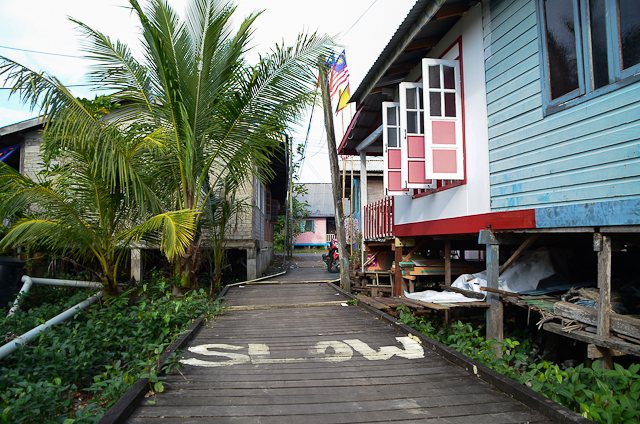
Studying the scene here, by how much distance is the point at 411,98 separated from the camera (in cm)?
723

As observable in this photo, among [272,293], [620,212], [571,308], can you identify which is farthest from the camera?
[272,293]

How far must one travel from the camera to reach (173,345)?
14.2 feet

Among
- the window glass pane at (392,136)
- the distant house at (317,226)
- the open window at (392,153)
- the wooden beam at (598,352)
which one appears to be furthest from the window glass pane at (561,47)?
the distant house at (317,226)

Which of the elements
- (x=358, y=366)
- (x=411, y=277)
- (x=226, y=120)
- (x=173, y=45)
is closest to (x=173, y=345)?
(x=358, y=366)

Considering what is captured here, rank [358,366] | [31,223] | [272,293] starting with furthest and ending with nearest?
[272,293] < [31,223] < [358,366]

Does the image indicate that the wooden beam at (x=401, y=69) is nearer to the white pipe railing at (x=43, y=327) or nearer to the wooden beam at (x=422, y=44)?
the wooden beam at (x=422, y=44)

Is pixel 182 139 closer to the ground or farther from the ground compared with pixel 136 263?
farther from the ground

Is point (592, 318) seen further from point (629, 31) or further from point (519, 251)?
point (629, 31)

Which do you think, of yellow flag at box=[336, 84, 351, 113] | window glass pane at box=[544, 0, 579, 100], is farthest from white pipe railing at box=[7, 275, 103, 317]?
yellow flag at box=[336, 84, 351, 113]

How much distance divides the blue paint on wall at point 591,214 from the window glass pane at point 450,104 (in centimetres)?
238

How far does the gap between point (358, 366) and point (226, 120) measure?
4.88 meters

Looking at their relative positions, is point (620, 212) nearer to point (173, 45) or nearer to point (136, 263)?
point (173, 45)

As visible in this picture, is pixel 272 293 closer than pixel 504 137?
No

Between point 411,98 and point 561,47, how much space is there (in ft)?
10.2
